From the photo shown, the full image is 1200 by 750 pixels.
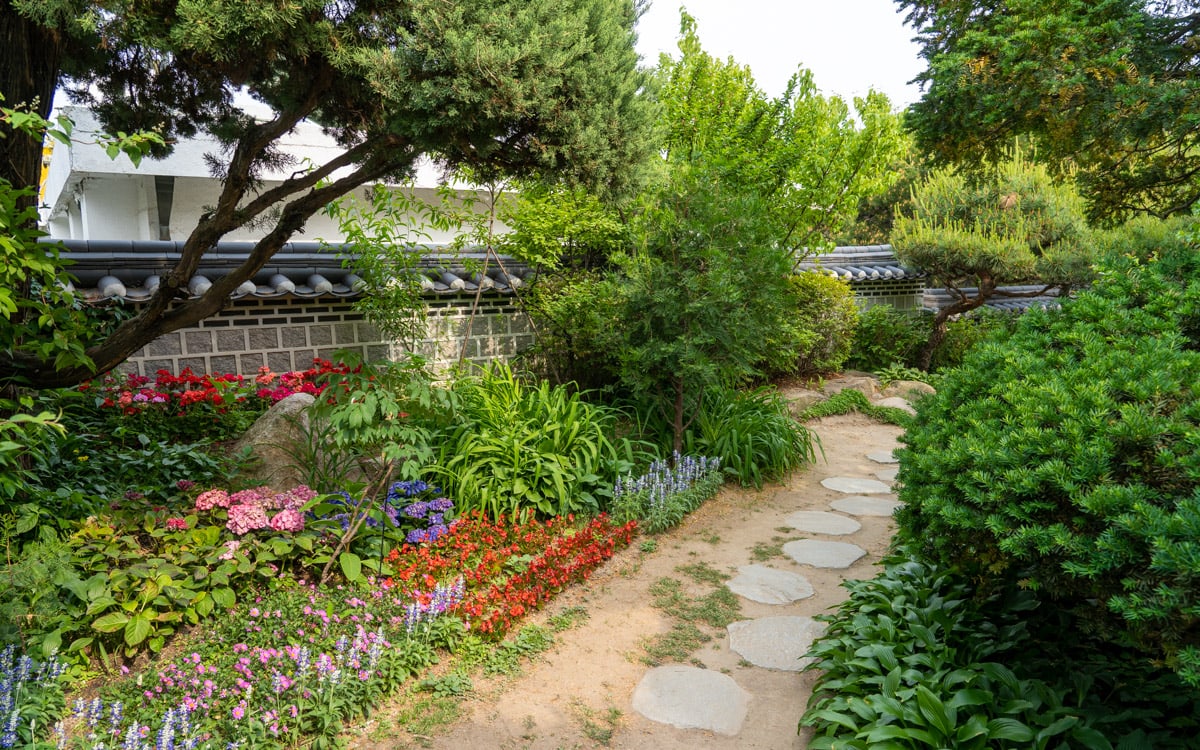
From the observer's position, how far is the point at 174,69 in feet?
13.8

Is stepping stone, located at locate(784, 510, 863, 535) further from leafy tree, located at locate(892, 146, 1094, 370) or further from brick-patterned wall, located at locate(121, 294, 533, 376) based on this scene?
leafy tree, located at locate(892, 146, 1094, 370)

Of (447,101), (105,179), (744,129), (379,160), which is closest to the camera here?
A: (447,101)

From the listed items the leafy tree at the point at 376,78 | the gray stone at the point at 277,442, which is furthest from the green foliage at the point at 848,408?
the leafy tree at the point at 376,78

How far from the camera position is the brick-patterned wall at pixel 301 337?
5.85 metres

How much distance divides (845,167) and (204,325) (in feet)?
22.9

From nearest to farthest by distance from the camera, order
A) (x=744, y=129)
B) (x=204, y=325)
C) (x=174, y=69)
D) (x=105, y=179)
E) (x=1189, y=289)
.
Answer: (x=1189, y=289)
(x=174, y=69)
(x=204, y=325)
(x=744, y=129)
(x=105, y=179)

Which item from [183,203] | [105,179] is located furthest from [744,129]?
[105,179]

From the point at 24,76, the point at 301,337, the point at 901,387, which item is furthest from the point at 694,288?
the point at 901,387

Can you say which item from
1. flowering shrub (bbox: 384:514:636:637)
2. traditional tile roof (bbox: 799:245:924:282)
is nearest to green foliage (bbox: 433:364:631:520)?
flowering shrub (bbox: 384:514:636:637)

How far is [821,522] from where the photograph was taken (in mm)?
5086

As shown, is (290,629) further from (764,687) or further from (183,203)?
(183,203)

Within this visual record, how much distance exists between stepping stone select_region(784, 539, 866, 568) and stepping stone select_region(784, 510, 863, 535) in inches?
8.6

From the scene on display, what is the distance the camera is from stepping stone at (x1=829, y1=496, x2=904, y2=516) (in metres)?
5.31

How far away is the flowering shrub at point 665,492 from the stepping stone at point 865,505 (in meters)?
0.97
